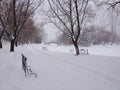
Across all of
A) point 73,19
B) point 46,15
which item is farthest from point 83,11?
point 46,15

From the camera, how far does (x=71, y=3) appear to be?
2084 centimetres

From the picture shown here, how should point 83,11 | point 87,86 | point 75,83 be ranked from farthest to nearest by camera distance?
1. point 83,11
2. point 75,83
3. point 87,86

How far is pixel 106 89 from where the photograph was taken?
22.8ft

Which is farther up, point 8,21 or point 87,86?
point 8,21

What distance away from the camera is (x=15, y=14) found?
22344mm

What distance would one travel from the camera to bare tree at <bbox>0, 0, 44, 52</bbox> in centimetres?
2211

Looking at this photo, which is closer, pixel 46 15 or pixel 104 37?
pixel 46 15

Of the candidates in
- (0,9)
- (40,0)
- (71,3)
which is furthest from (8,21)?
(71,3)

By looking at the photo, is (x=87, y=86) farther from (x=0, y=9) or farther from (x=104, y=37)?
(x=104, y=37)

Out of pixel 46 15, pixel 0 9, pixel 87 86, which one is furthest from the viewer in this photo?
pixel 0 9

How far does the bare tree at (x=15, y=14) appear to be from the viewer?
870 inches

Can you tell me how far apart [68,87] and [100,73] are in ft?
10.8

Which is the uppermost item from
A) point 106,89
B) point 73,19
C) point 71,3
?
point 71,3

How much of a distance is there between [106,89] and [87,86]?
2.83ft
